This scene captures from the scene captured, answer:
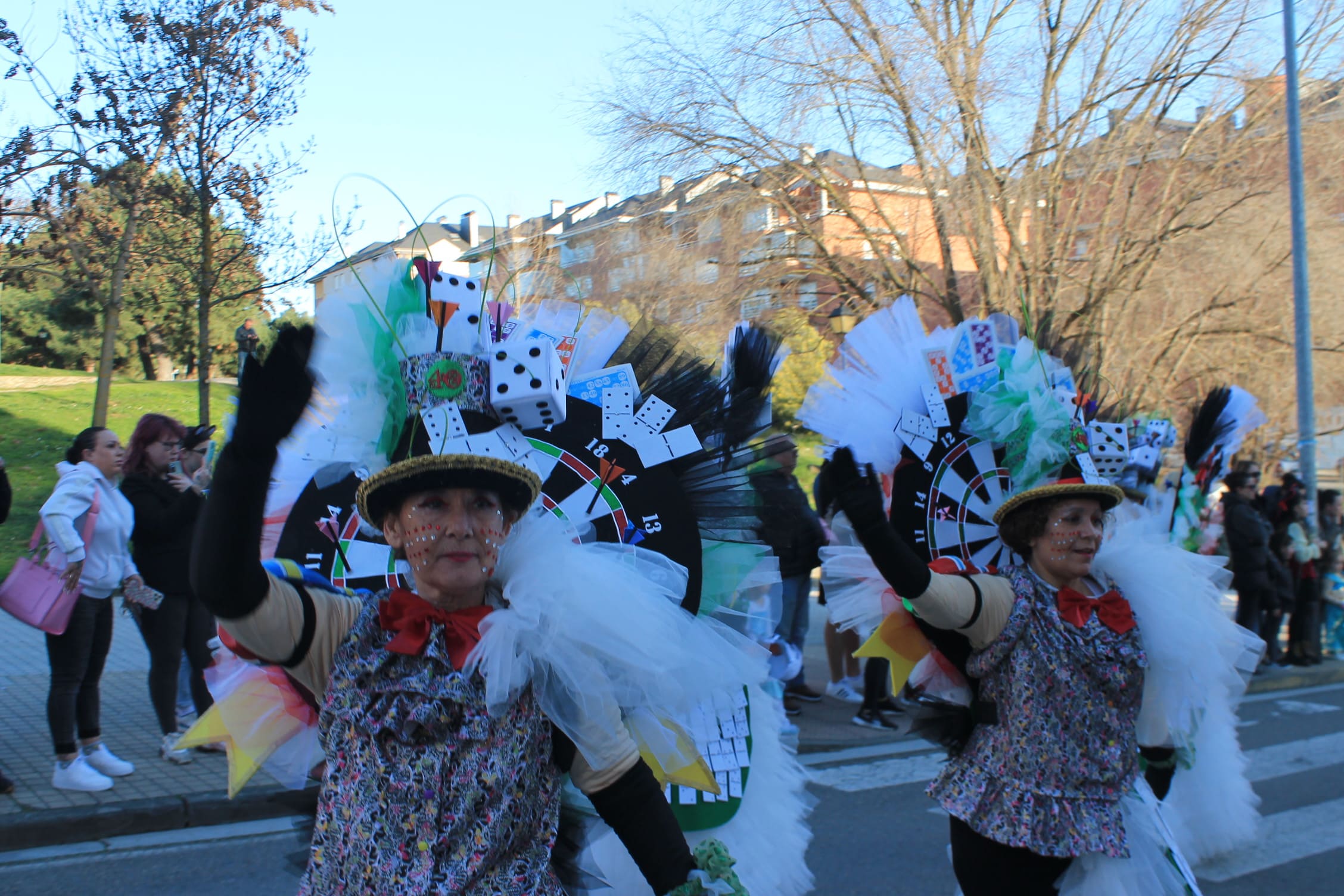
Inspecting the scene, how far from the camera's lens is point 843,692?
844 centimetres

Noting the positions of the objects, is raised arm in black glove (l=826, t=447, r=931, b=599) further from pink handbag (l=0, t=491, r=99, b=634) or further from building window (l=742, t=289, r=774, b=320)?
building window (l=742, t=289, r=774, b=320)

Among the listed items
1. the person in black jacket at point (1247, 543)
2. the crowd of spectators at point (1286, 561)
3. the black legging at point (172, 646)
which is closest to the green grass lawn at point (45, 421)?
the black legging at point (172, 646)

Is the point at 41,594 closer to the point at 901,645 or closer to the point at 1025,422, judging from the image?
the point at 901,645

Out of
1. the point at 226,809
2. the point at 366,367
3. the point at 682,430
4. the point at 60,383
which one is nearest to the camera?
the point at 366,367

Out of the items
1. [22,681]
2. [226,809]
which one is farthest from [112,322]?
[226,809]

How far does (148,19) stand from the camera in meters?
9.47

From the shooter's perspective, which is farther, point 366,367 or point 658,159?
point 658,159

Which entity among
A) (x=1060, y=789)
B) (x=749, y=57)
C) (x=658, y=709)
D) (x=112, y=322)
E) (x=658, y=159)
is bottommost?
(x=1060, y=789)

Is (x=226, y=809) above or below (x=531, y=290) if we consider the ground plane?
below

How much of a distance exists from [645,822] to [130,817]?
416 cm

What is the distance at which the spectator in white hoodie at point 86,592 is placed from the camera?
17.5ft

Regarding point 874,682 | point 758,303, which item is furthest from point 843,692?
point 758,303

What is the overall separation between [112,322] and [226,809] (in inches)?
262

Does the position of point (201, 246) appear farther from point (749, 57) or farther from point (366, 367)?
point (366, 367)
